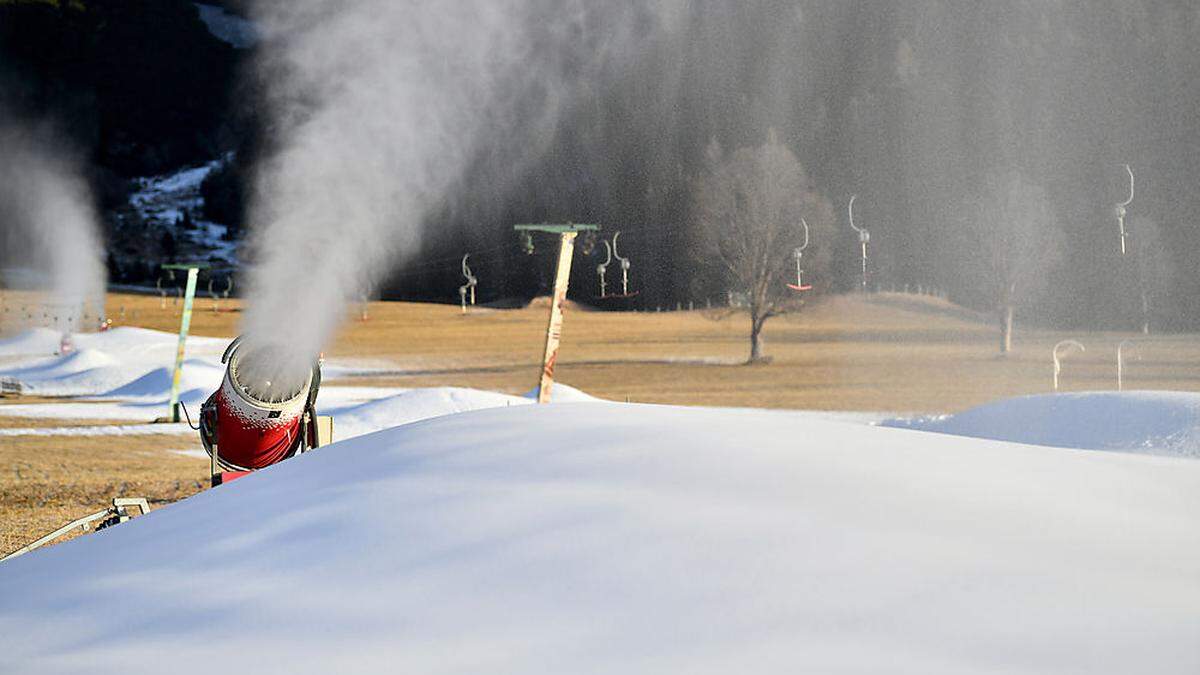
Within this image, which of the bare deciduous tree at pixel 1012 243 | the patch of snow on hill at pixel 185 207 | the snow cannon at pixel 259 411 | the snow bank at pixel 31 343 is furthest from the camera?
the patch of snow on hill at pixel 185 207

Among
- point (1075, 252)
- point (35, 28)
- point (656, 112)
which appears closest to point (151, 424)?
point (656, 112)

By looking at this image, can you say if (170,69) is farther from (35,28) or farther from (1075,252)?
(1075,252)

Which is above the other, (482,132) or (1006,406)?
(482,132)

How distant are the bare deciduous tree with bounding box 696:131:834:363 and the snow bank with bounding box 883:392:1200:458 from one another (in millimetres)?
9207

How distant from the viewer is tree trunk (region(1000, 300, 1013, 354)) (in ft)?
58.4

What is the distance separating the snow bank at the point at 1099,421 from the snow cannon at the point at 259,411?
505 centimetres

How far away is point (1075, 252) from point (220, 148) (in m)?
22.1

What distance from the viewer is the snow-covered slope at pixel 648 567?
83.4 inches

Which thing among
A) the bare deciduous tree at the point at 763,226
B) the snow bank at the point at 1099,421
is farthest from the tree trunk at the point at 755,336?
the snow bank at the point at 1099,421

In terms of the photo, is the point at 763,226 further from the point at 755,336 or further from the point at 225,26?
the point at 225,26

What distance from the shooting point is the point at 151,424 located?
15.7 metres

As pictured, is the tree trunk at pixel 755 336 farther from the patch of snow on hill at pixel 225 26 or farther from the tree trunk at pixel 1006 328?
the patch of snow on hill at pixel 225 26

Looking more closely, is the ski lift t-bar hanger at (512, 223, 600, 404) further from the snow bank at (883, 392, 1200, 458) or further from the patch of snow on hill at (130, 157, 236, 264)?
the patch of snow on hill at (130, 157, 236, 264)

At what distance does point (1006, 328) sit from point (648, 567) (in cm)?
1675
